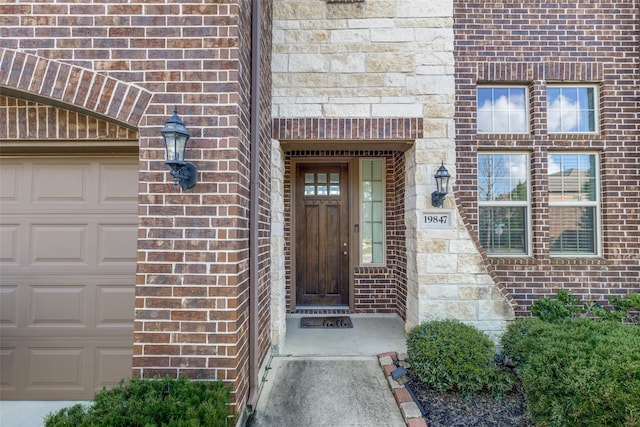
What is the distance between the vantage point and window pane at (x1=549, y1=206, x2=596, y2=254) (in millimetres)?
4305

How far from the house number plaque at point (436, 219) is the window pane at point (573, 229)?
163cm

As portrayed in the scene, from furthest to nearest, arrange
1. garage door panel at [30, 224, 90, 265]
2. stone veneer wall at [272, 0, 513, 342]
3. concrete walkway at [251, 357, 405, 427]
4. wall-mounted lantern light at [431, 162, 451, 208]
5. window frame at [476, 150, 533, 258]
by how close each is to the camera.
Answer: window frame at [476, 150, 533, 258]
stone veneer wall at [272, 0, 513, 342]
wall-mounted lantern light at [431, 162, 451, 208]
garage door panel at [30, 224, 90, 265]
concrete walkway at [251, 357, 405, 427]

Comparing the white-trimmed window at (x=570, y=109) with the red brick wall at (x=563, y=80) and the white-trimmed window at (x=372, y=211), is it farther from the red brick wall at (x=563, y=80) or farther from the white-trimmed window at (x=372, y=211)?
the white-trimmed window at (x=372, y=211)

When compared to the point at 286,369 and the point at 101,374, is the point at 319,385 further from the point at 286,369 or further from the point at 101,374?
the point at 101,374

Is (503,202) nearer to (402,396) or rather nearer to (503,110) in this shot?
(503,110)

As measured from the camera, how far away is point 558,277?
164 inches

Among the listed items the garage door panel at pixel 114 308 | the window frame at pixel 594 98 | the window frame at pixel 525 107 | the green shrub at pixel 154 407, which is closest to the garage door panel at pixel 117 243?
the garage door panel at pixel 114 308

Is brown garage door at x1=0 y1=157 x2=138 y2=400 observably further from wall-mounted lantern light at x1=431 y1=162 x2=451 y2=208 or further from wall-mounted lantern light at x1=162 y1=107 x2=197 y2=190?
wall-mounted lantern light at x1=431 y1=162 x2=451 y2=208

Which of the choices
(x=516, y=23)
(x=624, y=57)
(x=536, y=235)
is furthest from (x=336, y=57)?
(x=624, y=57)

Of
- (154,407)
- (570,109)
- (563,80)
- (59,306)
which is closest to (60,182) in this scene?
(59,306)

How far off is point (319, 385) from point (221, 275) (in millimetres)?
1609

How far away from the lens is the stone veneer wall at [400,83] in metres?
3.76

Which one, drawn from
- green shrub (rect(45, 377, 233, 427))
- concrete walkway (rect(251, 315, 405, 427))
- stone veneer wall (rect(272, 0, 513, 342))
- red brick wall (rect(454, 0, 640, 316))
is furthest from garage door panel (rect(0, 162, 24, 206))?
red brick wall (rect(454, 0, 640, 316))

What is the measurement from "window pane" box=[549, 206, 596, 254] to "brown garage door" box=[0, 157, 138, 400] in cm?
493
